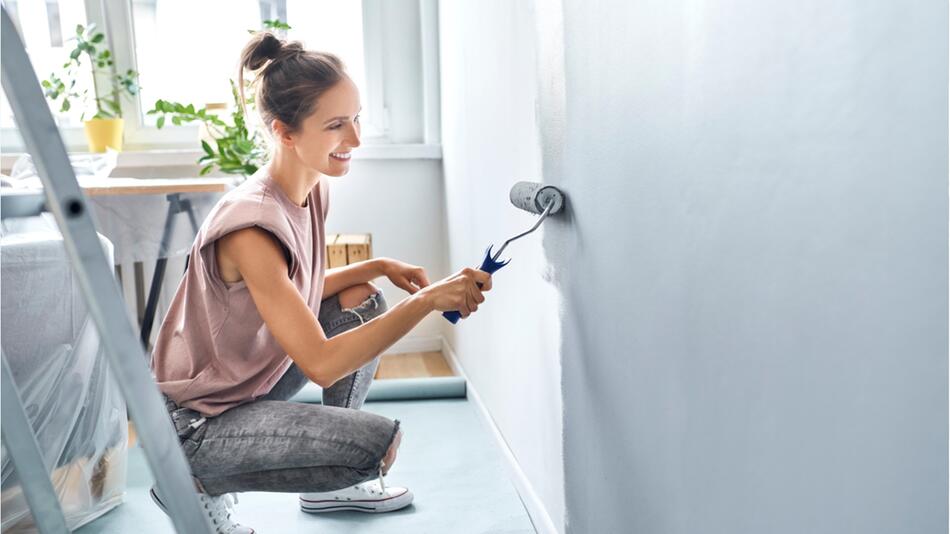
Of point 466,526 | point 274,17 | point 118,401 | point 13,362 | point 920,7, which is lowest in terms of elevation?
point 466,526

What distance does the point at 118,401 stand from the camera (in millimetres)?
1756

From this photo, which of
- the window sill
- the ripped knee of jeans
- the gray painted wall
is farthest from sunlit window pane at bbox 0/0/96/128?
the gray painted wall

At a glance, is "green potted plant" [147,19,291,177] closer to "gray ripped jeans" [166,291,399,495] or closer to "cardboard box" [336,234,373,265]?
"cardboard box" [336,234,373,265]

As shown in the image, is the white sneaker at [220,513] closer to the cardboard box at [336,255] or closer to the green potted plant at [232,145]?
the cardboard box at [336,255]

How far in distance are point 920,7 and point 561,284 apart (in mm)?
873

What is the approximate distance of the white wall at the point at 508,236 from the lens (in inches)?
57.9

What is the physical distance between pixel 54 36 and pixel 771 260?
302cm

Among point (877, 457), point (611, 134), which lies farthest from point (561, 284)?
point (877, 457)

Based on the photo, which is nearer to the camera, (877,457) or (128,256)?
(877,457)

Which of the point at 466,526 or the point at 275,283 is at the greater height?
the point at 275,283

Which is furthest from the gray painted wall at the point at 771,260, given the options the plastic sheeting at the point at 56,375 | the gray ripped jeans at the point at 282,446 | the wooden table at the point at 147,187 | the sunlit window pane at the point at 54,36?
the sunlit window pane at the point at 54,36

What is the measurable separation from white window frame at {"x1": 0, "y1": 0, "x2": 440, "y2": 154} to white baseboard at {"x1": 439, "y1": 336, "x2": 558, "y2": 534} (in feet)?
3.56

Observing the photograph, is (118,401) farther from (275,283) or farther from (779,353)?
(779,353)

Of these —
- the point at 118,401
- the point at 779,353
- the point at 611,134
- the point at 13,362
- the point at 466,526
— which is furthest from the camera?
the point at 118,401
